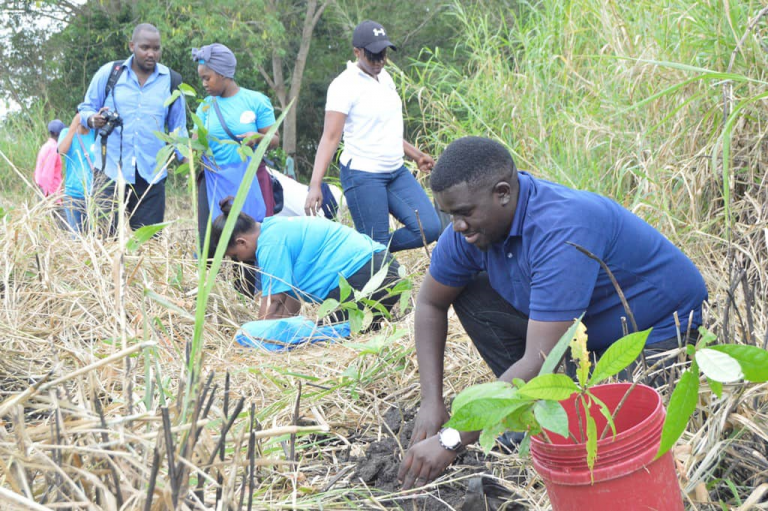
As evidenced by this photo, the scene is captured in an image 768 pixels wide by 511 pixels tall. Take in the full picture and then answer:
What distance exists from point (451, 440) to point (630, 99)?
2368mm

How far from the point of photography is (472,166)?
2.08 m

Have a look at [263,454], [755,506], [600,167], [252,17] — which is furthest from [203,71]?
[252,17]

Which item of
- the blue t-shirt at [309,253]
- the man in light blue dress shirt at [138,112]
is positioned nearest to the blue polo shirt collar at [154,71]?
the man in light blue dress shirt at [138,112]

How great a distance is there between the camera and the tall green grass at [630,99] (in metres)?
3.09

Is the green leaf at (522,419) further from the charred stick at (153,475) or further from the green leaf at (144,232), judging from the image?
the green leaf at (144,232)

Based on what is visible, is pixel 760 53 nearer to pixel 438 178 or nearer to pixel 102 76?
pixel 438 178

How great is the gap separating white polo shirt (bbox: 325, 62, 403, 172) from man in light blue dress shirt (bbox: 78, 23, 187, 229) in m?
1.05

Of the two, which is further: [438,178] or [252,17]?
[252,17]

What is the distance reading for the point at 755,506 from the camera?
1.62m

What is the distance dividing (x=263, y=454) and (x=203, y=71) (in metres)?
2.95

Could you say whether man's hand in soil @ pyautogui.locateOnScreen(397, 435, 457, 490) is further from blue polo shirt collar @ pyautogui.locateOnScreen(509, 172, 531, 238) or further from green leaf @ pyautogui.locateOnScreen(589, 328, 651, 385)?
green leaf @ pyautogui.locateOnScreen(589, 328, 651, 385)

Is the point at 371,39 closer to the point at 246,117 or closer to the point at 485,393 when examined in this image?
the point at 246,117

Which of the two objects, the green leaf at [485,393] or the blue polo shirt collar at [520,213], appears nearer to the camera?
the green leaf at [485,393]

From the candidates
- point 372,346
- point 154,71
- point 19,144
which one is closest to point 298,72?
point 19,144
